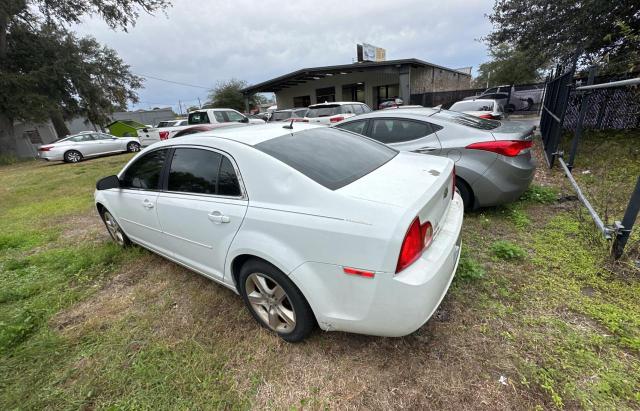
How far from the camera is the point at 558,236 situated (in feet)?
10.6

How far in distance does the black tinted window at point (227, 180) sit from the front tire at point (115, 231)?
224 cm

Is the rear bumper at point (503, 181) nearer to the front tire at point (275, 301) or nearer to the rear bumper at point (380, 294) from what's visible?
the rear bumper at point (380, 294)

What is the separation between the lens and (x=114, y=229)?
153 inches

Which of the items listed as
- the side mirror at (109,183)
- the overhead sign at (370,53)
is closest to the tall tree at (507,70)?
the overhead sign at (370,53)

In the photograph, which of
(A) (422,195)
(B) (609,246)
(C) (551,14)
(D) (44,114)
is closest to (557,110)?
(C) (551,14)

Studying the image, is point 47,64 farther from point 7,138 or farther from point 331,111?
point 331,111

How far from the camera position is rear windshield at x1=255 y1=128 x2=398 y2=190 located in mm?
1987

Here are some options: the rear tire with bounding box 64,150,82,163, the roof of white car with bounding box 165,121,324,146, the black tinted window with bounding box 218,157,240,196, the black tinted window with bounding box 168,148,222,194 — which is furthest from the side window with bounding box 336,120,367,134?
the rear tire with bounding box 64,150,82,163

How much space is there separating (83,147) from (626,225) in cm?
1914

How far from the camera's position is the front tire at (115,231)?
12.3 ft

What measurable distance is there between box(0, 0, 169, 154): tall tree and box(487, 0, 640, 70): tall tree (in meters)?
17.0

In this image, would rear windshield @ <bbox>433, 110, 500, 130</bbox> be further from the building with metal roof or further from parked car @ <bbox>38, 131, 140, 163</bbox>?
the building with metal roof

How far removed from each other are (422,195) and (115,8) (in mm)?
22128

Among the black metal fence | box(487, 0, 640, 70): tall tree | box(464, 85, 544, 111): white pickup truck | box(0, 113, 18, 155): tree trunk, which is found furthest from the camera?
box(464, 85, 544, 111): white pickup truck
